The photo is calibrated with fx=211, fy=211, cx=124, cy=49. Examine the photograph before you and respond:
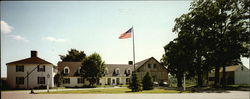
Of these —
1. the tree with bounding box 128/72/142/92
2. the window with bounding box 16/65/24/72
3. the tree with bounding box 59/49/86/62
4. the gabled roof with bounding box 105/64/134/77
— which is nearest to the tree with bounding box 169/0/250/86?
the tree with bounding box 128/72/142/92

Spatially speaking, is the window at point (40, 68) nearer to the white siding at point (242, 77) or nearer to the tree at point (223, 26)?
the tree at point (223, 26)

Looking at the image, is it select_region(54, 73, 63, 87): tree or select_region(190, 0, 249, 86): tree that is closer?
select_region(190, 0, 249, 86): tree

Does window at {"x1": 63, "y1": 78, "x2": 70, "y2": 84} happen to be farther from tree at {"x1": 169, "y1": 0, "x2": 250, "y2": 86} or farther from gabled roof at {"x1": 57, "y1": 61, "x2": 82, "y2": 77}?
tree at {"x1": 169, "y1": 0, "x2": 250, "y2": 86}

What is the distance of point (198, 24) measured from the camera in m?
35.8

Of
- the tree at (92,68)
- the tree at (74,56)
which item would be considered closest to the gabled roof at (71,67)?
the tree at (92,68)

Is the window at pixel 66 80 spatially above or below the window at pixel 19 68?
below

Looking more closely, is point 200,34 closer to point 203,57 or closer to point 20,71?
point 203,57

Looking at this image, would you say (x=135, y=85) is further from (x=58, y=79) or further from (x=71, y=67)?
(x=71, y=67)

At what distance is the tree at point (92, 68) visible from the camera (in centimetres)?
4528

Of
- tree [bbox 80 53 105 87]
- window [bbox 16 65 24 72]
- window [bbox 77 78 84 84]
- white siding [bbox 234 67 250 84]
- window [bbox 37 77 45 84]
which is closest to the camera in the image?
window [bbox 16 65 24 72]

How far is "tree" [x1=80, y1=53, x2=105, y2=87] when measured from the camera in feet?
149


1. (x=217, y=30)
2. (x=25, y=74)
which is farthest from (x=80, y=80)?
(x=217, y=30)

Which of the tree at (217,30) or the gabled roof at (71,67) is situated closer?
the tree at (217,30)

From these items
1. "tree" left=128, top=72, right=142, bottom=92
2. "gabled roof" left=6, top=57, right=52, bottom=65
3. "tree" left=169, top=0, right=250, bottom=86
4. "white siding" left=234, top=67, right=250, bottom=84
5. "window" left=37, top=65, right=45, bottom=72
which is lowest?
"white siding" left=234, top=67, right=250, bottom=84
